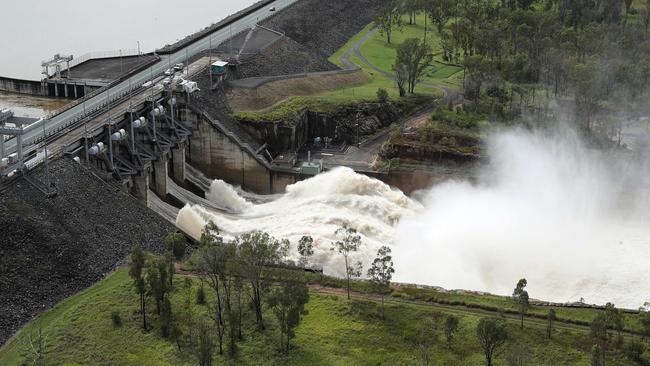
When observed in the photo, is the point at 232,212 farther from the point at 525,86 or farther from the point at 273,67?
the point at 525,86

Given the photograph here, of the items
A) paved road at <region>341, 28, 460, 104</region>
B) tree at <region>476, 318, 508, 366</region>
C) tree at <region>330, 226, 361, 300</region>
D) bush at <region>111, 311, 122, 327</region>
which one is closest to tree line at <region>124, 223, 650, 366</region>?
tree at <region>476, 318, 508, 366</region>

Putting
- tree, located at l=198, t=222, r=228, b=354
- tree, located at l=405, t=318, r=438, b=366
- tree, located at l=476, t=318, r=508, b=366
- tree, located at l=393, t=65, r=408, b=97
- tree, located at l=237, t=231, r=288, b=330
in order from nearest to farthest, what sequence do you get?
tree, located at l=476, t=318, r=508, b=366, tree, located at l=405, t=318, r=438, b=366, tree, located at l=198, t=222, r=228, b=354, tree, located at l=237, t=231, r=288, b=330, tree, located at l=393, t=65, r=408, b=97

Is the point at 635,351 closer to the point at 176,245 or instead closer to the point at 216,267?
the point at 216,267

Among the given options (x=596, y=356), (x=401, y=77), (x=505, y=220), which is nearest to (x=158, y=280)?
(x=596, y=356)

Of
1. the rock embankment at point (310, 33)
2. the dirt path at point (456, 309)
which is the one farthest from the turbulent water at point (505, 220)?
the rock embankment at point (310, 33)

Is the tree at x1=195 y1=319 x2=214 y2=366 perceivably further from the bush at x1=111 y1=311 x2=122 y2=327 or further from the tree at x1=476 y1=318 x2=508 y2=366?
the tree at x1=476 y1=318 x2=508 y2=366

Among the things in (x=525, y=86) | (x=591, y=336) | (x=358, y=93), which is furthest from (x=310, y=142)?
(x=591, y=336)

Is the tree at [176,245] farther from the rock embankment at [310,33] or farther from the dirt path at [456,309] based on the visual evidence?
the rock embankment at [310,33]
